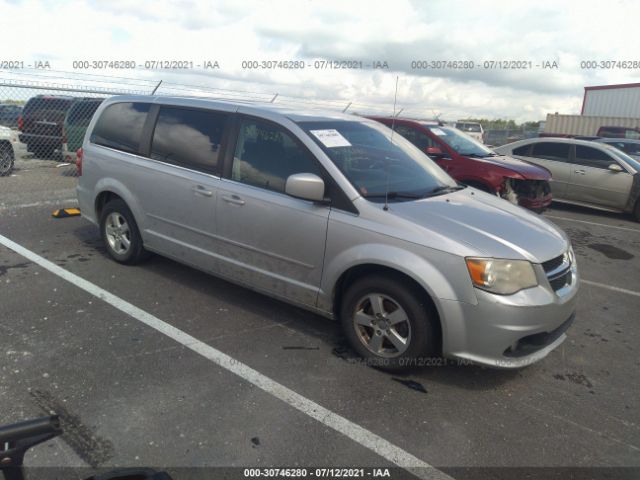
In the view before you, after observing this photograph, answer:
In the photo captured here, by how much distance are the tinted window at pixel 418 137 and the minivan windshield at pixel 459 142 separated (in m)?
0.17

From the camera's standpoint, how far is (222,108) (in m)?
4.31

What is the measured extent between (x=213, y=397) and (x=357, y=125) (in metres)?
2.62

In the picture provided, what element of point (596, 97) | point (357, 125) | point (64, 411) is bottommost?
point (64, 411)

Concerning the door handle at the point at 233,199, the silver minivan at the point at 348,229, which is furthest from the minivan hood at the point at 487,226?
the door handle at the point at 233,199

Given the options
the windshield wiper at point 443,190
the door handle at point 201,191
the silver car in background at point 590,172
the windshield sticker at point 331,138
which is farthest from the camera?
the silver car in background at point 590,172

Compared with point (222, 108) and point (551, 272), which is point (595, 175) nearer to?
point (551, 272)

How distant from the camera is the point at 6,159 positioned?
33.7ft

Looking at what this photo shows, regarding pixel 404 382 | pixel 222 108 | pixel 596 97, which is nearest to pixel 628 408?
pixel 404 382

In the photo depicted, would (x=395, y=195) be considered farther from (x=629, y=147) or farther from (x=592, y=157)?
(x=629, y=147)

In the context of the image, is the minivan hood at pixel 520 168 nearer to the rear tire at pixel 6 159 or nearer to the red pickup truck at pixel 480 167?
the red pickup truck at pixel 480 167

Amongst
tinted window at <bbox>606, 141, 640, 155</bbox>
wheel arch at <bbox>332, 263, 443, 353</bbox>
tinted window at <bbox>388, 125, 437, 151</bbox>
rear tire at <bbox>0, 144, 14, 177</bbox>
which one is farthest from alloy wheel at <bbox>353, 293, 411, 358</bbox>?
tinted window at <bbox>606, 141, 640, 155</bbox>

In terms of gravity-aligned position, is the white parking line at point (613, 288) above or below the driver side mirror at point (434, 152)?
below

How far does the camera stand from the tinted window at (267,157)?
379cm

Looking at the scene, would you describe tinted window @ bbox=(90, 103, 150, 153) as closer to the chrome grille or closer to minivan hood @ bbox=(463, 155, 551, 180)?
the chrome grille
